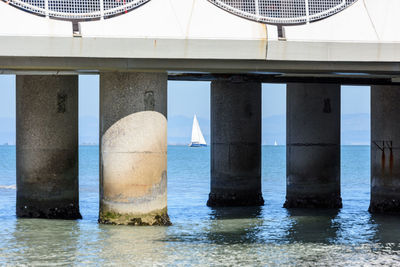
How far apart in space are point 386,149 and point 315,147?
259 centimetres

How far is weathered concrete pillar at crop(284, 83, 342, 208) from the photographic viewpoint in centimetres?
2967

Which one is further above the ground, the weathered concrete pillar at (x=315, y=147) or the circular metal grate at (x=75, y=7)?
the circular metal grate at (x=75, y=7)

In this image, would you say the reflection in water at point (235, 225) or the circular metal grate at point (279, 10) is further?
the circular metal grate at point (279, 10)

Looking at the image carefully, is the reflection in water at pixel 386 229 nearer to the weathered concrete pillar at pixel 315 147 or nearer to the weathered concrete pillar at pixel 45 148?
the weathered concrete pillar at pixel 315 147

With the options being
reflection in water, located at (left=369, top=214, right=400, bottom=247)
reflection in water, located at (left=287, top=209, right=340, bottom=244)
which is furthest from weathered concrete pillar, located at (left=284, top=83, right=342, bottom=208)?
reflection in water, located at (left=369, top=214, right=400, bottom=247)

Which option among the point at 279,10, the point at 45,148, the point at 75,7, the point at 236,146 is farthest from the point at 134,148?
the point at 236,146

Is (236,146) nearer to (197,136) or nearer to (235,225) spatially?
(235,225)

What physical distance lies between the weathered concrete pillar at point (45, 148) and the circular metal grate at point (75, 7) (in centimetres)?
512

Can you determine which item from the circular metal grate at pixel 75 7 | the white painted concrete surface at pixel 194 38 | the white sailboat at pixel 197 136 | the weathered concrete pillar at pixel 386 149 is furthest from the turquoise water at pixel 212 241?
the white sailboat at pixel 197 136

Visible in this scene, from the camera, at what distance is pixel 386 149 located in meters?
28.4

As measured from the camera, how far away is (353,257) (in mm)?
18109

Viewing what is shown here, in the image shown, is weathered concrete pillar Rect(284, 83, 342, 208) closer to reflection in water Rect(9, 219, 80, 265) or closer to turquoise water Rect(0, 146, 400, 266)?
turquoise water Rect(0, 146, 400, 266)

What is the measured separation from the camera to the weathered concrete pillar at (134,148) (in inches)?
854

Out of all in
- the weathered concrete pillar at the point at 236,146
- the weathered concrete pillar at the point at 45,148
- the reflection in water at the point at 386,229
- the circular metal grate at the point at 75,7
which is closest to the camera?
the circular metal grate at the point at 75,7
